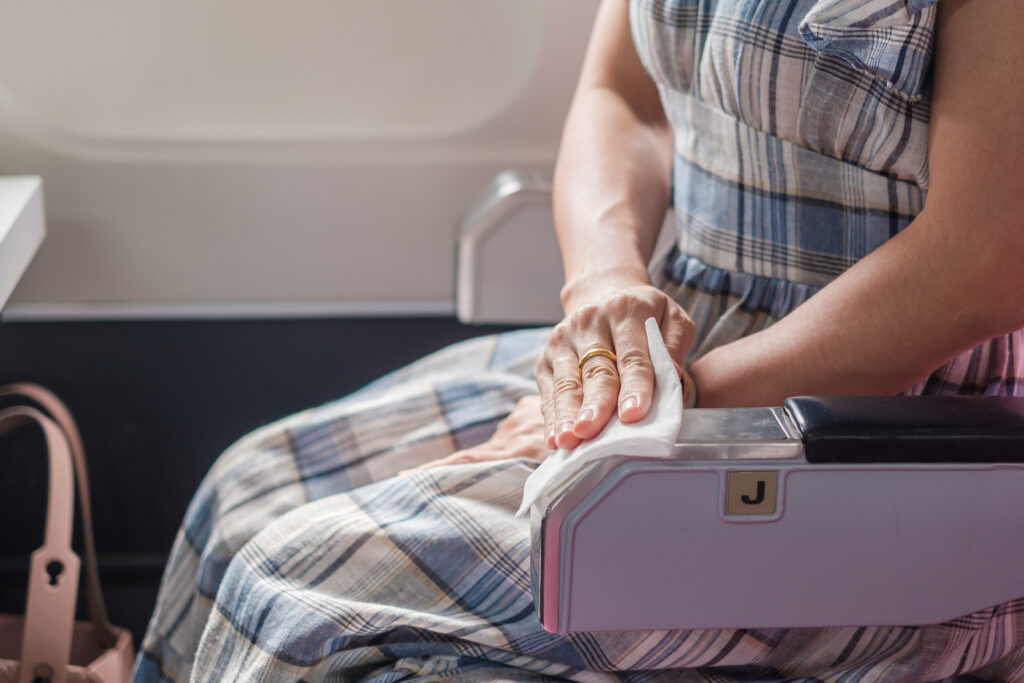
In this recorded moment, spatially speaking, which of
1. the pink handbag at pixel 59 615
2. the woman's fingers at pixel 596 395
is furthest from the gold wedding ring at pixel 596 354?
the pink handbag at pixel 59 615

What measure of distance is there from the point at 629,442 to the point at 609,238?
416 millimetres

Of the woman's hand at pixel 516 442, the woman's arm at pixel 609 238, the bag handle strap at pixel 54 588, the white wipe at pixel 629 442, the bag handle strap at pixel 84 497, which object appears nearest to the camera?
the white wipe at pixel 629 442

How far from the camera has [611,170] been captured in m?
1.07

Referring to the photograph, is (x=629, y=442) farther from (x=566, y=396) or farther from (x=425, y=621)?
(x=425, y=621)

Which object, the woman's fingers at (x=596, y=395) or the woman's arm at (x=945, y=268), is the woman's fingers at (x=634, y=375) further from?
the woman's arm at (x=945, y=268)

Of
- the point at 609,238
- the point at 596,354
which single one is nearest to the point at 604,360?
the point at 596,354

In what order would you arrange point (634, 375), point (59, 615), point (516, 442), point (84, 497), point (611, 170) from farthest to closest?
point (84, 497) < point (59, 615) < point (611, 170) < point (516, 442) < point (634, 375)

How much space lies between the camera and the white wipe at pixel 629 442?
1.98 ft

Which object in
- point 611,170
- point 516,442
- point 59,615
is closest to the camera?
point 516,442

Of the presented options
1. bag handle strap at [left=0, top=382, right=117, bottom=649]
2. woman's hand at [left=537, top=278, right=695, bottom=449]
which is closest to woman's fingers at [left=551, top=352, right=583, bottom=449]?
woman's hand at [left=537, top=278, right=695, bottom=449]

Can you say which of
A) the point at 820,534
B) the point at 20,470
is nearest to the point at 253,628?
the point at 820,534

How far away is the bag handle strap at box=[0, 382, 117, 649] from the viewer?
1345 millimetres

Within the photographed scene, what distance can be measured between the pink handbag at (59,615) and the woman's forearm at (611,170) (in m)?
0.66

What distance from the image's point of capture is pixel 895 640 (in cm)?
73
